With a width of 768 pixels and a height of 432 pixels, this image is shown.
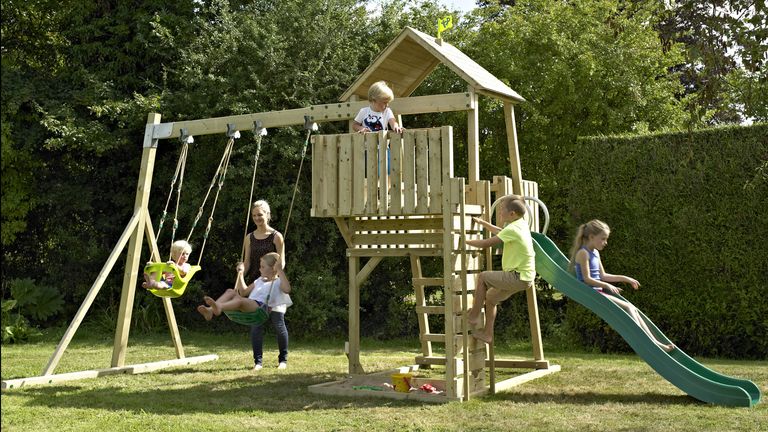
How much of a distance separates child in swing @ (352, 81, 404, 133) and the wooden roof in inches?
25.9

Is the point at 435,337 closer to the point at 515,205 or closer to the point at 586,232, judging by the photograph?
the point at 515,205

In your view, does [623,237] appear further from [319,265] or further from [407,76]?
[319,265]

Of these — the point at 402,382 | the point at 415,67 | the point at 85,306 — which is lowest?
the point at 402,382

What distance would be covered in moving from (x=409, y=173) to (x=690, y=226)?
4.69 metres

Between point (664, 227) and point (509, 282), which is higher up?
point (664, 227)

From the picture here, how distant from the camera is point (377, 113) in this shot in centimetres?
775

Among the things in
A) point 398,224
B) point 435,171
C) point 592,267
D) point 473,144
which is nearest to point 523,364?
point 592,267

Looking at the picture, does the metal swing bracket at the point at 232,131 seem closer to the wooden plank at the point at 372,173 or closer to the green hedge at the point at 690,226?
the wooden plank at the point at 372,173

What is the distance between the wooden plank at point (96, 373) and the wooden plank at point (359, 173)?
2.98 m

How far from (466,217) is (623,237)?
4.04 meters

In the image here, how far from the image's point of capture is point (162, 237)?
13648mm

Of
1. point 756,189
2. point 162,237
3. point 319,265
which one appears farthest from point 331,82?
point 756,189

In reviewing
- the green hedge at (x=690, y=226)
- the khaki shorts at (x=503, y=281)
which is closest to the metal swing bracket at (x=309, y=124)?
the khaki shorts at (x=503, y=281)

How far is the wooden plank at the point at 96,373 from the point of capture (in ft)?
24.9
